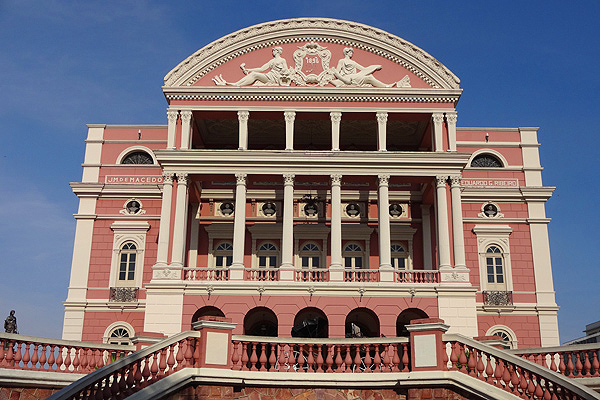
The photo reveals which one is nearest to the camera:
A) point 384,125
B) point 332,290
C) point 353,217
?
point 332,290

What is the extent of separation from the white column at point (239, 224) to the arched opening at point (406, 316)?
7.05 m

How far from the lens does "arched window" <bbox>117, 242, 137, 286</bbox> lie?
31625mm

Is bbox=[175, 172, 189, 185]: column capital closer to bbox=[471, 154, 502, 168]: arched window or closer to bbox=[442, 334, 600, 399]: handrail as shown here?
bbox=[471, 154, 502, 168]: arched window

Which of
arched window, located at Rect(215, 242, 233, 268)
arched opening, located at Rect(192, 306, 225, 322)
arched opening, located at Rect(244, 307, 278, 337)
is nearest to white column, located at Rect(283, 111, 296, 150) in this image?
arched window, located at Rect(215, 242, 233, 268)

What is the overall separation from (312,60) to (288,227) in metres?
7.88

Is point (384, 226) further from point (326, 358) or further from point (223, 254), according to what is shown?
point (326, 358)

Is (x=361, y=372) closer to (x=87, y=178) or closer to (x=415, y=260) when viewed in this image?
(x=415, y=260)

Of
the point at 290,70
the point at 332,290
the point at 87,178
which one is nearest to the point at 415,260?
the point at 332,290

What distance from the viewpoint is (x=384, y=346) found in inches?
525

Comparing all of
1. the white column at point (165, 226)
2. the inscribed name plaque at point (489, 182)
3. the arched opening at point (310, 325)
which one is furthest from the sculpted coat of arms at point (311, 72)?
the arched opening at point (310, 325)

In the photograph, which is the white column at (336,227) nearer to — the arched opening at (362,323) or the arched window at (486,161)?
the arched opening at (362,323)

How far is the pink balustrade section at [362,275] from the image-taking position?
1080 inches

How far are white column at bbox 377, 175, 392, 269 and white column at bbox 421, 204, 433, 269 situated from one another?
3312 mm

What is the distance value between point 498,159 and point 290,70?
1150 centimetres
